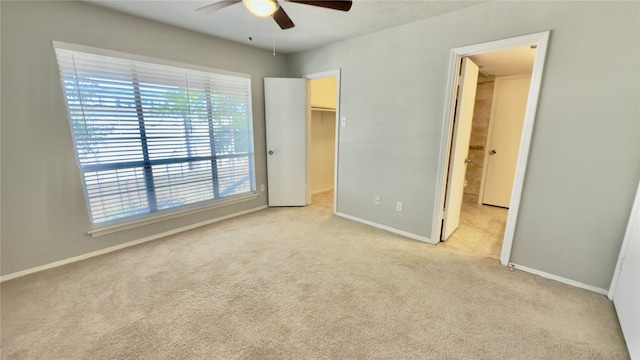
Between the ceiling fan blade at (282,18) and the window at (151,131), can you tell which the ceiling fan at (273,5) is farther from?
the window at (151,131)

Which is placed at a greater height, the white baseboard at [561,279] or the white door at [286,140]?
the white door at [286,140]

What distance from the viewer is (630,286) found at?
5.33 ft

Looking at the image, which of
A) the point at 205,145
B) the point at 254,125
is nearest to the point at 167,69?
the point at 205,145

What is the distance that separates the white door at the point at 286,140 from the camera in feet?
12.4

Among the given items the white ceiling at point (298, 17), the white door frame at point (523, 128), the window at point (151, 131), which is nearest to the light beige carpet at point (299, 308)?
the white door frame at point (523, 128)

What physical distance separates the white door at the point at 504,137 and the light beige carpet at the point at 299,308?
7.39 feet

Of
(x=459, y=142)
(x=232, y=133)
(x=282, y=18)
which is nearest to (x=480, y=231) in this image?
(x=459, y=142)

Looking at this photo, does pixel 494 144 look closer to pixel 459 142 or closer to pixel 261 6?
pixel 459 142

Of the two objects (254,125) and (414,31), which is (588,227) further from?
(254,125)

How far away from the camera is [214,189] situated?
3.46m

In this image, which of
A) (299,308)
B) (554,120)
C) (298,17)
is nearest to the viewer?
(299,308)

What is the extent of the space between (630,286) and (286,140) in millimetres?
3669

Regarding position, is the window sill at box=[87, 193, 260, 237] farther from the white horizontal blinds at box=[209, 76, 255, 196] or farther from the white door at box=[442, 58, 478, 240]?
the white door at box=[442, 58, 478, 240]

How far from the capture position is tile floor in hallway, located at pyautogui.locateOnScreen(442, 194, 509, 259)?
8.93 ft
